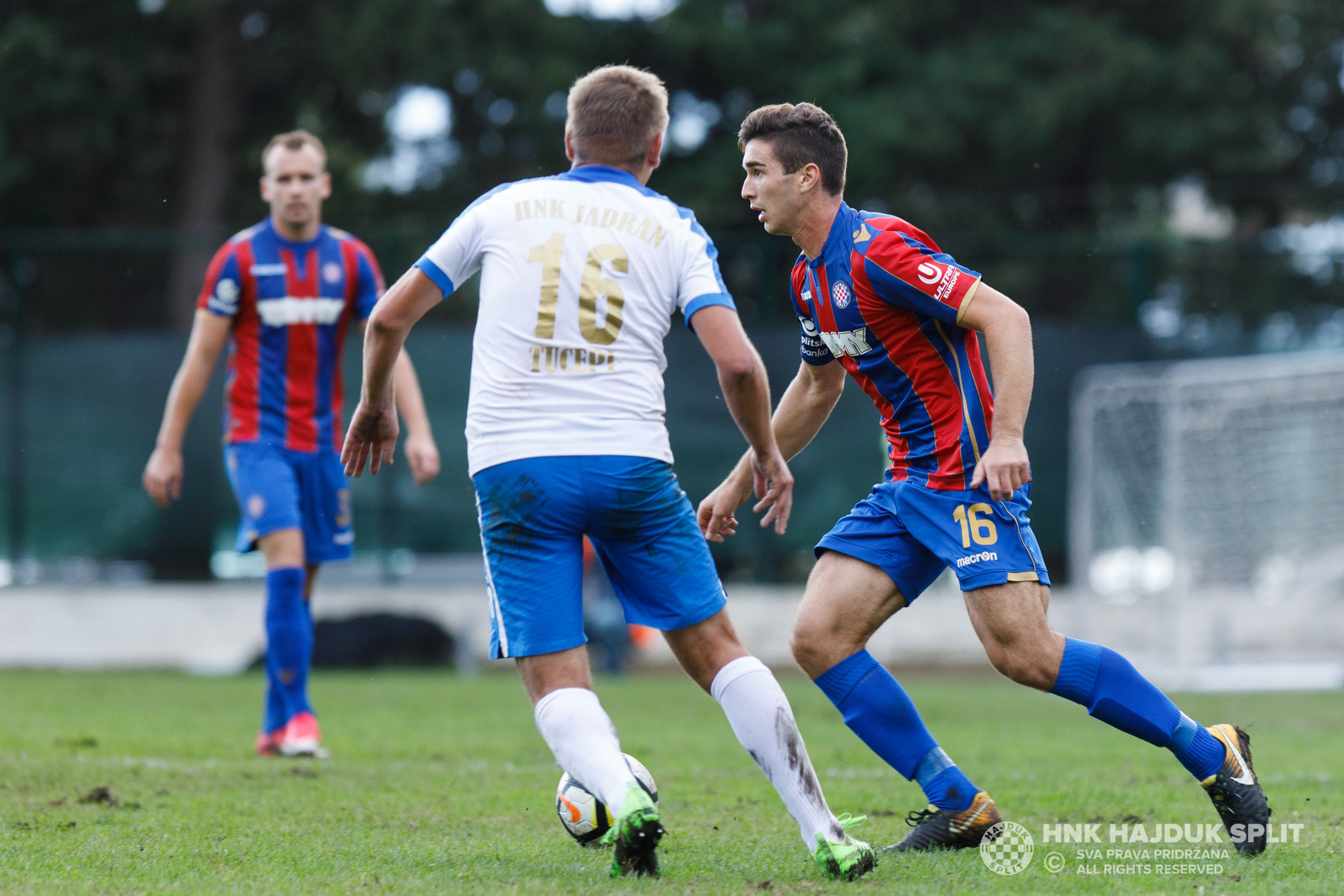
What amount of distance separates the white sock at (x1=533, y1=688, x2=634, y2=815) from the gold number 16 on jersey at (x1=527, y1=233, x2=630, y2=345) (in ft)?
2.90

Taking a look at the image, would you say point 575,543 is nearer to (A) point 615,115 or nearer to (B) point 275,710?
(A) point 615,115

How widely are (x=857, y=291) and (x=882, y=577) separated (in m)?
0.81

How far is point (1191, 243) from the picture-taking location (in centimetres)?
1423

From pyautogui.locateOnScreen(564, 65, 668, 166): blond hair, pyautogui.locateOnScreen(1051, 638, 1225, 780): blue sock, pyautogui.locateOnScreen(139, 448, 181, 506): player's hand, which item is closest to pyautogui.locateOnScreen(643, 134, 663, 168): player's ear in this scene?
pyautogui.locateOnScreen(564, 65, 668, 166): blond hair

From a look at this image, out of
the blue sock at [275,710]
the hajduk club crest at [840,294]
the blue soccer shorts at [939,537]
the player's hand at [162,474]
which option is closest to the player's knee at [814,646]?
the blue soccer shorts at [939,537]

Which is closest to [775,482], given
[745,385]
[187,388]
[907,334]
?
[745,385]

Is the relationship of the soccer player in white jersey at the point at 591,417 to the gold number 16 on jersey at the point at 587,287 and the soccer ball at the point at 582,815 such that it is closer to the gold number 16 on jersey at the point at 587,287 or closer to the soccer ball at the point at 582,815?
the gold number 16 on jersey at the point at 587,287

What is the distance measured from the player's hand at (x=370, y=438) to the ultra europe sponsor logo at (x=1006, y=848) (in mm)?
1929

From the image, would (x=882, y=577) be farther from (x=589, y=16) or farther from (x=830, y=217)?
(x=589, y=16)

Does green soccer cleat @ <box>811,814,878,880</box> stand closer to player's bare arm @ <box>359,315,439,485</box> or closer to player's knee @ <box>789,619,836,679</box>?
player's knee @ <box>789,619,836,679</box>

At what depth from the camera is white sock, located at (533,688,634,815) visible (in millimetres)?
3447

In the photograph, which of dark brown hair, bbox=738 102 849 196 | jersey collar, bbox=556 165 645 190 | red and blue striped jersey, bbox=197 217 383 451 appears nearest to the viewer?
jersey collar, bbox=556 165 645 190

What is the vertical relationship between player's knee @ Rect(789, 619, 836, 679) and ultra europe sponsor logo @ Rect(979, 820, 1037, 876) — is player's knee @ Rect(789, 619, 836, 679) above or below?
above

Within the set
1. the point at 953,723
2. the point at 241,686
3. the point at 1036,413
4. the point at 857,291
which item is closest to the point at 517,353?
the point at 857,291
